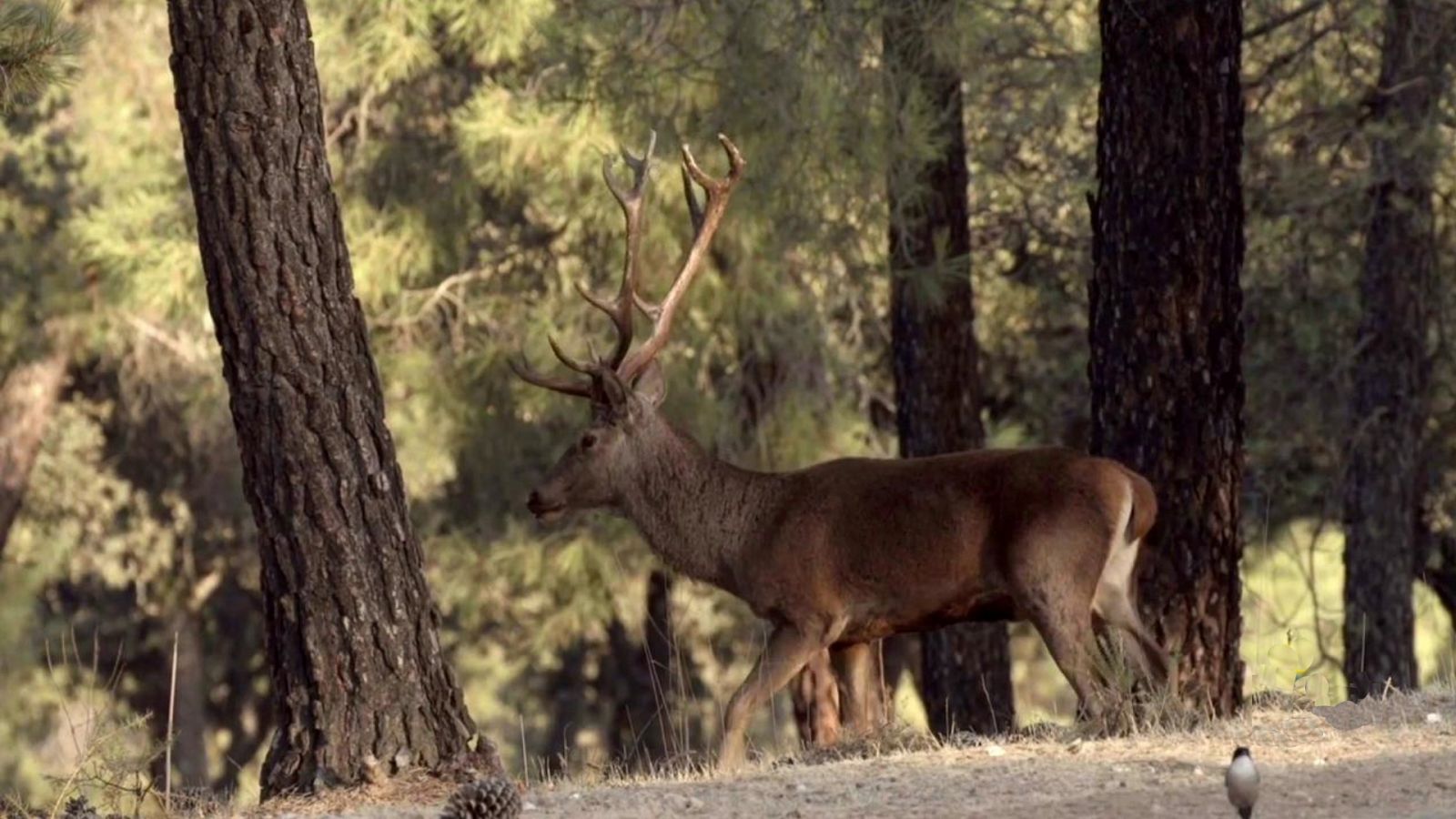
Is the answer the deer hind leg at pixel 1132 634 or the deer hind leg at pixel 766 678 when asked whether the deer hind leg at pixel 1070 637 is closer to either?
the deer hind leg at pixel 1132 634

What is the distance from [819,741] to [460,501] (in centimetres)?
1309

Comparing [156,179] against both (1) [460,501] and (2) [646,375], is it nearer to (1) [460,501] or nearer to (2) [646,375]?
(1) [460,501]

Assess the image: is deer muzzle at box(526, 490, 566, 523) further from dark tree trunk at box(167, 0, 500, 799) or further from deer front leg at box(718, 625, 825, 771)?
dark tree trunk at box(167, 0, 500, 799)

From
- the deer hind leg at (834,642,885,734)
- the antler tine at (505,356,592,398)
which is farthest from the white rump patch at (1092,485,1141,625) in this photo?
the antler tine at (505,356,592,398)

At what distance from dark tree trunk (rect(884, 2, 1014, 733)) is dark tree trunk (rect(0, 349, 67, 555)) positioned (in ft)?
33.3

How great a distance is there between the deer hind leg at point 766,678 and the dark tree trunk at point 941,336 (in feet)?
16.9

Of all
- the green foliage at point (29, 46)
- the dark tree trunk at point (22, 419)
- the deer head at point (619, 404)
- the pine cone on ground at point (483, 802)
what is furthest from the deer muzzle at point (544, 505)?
the dark tree trunk at point (22, 419)

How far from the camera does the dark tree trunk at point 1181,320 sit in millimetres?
10367

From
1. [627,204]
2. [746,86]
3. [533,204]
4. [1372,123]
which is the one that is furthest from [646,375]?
[533,204]

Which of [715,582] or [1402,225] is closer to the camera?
[715,582]

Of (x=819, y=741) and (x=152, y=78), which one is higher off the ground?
(x=152, y=78)

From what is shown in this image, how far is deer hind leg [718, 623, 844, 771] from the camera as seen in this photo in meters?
9.35

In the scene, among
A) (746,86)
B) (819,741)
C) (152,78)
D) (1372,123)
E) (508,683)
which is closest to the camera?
(819,741)

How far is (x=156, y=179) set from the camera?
2077cm
